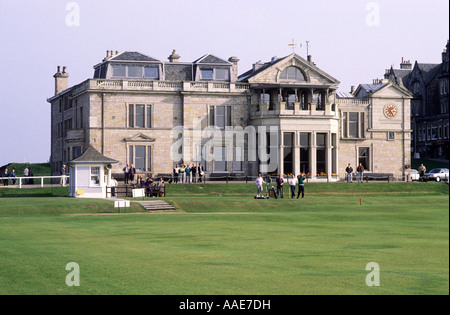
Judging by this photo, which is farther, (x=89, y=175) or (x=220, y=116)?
(x=220, y=116)

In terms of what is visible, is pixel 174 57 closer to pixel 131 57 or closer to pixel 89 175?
pixel 131 57

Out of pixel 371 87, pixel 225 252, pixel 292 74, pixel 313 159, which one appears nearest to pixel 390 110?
pixel 371 87

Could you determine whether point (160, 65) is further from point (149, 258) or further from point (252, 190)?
point (149, 258)

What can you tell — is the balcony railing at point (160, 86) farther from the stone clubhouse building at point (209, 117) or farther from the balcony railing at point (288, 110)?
the balcony railing at point (288, 110)

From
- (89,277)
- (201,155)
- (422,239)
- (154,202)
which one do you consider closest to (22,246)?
(89,277)

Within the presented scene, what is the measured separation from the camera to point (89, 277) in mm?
16578

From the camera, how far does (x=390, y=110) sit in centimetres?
8062

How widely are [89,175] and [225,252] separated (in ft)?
112

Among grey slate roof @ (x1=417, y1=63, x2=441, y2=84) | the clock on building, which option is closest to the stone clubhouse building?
the clock on building

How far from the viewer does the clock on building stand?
8050cm

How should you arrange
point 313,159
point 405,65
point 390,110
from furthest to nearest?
1. point 405,65
2. point 390,110
3. point 313,159

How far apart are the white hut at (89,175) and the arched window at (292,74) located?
86.6ft

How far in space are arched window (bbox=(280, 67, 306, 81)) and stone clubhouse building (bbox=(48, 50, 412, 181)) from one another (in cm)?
10

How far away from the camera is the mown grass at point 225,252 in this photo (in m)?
15.5
